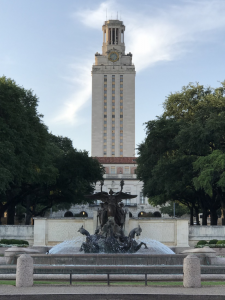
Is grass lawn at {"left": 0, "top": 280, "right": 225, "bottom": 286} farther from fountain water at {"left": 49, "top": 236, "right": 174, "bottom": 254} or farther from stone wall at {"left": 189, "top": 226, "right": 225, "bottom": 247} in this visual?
stone wall at {"left": 189, "top": 226, "right": 225, "bottom": 247}

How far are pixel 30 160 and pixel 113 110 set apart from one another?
111424 millimetres

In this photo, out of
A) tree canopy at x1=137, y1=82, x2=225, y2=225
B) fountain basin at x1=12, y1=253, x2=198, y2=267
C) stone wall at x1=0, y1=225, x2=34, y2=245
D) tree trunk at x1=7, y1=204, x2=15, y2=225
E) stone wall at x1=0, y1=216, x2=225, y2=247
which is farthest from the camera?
tree trunk at x1=7, y1=204, x2=15, y2=225

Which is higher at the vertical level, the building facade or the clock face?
the clock face

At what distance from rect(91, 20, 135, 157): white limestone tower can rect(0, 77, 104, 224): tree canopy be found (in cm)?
8689

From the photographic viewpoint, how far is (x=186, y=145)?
47.8 metres

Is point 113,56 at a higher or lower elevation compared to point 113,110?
higher

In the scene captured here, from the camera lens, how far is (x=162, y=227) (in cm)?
3866

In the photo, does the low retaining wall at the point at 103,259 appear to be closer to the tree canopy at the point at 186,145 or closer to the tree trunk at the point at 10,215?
the tree canopy at the point at 186,145

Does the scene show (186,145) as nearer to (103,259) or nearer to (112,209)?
(112,209)

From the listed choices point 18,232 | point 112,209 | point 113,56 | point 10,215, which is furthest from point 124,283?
point 113,56

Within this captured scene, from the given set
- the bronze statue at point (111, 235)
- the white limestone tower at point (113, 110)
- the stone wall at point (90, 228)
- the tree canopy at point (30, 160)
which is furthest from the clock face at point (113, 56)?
the bronze statue at point (111, 235)

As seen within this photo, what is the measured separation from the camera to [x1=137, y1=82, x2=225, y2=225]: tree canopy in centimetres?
4597

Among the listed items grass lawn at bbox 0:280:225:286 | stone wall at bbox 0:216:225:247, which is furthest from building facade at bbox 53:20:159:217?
grass lawn at bbox 0:280:225:286
